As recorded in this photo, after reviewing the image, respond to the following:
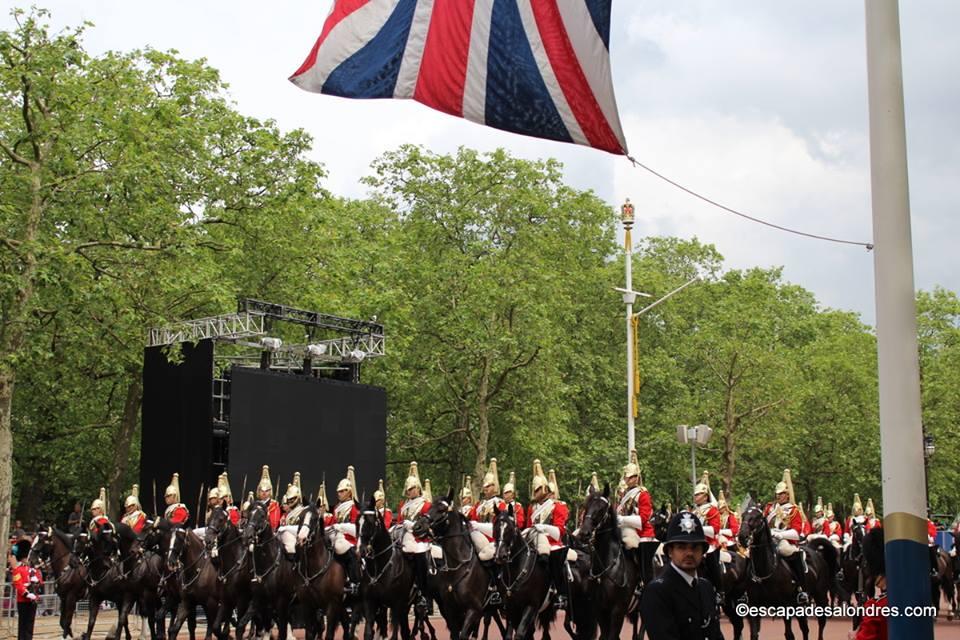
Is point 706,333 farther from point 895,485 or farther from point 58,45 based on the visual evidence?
point 895,485

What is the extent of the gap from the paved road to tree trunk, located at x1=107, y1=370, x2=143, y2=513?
16.8 ft

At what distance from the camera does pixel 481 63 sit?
1027cm

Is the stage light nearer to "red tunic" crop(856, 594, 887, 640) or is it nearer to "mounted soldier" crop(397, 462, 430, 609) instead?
"mounted soldier" crop(397, 462, 430, 609)

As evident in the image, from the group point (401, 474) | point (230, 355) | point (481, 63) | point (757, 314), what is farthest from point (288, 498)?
point (757, 314)

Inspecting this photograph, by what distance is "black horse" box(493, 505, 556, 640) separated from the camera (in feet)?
58.7

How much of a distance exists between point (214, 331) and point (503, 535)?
12.7 metres

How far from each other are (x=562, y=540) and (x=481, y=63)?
31.6 ft

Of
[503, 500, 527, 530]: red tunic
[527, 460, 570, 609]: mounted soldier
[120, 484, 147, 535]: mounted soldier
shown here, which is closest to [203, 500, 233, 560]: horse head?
[120, 484, 147, 535]: mounted soldier

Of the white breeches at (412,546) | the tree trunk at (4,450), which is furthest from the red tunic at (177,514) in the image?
the white breeches at (412,546)

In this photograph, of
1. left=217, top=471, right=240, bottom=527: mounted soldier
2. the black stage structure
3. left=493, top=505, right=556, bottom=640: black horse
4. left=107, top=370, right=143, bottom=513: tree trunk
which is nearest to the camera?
left=493, top=505, right=556, bottom=640: black horse

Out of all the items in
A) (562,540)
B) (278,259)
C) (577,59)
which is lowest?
(562,540)

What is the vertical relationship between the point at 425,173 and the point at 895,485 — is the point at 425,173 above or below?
above

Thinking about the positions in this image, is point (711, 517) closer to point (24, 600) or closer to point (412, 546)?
point (412, 546)

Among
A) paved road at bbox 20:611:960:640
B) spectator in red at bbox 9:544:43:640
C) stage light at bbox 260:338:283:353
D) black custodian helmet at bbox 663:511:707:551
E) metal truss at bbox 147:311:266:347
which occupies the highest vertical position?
metal truss at bbox 147:311:266:347
